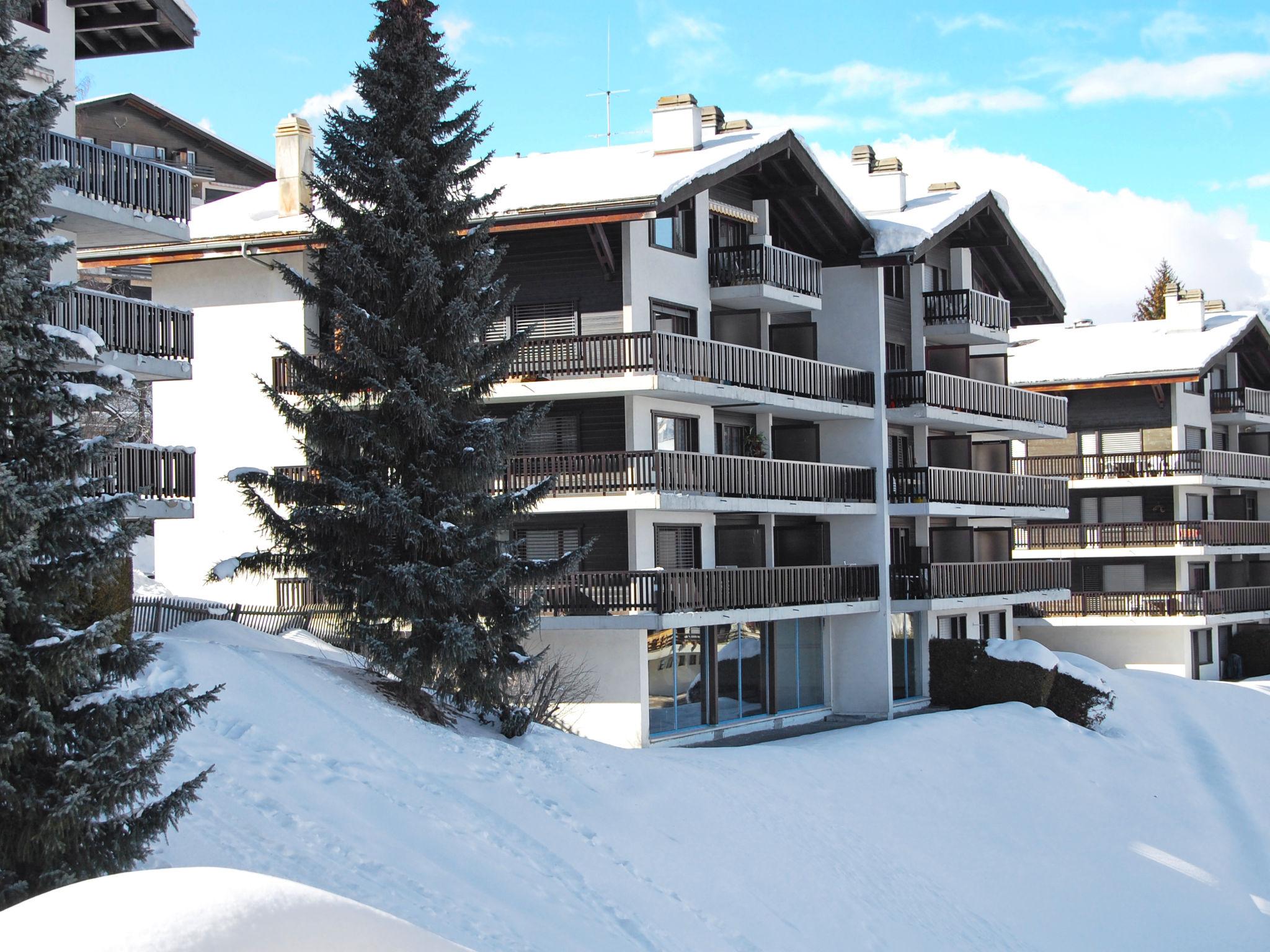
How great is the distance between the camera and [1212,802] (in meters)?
32.8

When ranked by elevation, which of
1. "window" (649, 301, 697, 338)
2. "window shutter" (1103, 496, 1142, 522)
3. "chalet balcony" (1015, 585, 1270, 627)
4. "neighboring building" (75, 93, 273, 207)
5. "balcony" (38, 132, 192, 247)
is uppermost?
"neighboring building" (75, 93, 273, 207)

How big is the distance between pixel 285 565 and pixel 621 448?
10427 mm

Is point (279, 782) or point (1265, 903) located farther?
point (1265, 903)

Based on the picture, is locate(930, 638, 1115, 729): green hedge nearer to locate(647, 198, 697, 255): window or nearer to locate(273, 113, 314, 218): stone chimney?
locate(647, 198, 697, 255): window

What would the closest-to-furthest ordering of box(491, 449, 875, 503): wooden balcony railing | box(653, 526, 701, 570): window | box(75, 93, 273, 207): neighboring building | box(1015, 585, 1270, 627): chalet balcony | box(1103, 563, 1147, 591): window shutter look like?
box(491, 449, 875, 503): wooden balcony railing < box(653, 526, 701, 570): window < box(1015, 585, 1270, 627): chalet balcony < box(1103, 563, 1147, 591): window shutter < box(75, 93, 273, 207): neighboring building

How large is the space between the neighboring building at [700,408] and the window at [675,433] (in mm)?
63

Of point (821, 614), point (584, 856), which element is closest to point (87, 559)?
point (584, 856)

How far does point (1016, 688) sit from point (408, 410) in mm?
21517

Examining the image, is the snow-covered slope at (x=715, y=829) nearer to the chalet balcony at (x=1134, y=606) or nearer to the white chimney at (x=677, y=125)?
the white chimney at (x=677, y=125)

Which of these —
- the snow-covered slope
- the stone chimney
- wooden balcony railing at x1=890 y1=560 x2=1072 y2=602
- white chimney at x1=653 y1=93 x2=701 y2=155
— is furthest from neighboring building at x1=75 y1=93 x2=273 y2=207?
the snow-covered slope

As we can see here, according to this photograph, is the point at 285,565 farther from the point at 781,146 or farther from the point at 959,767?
the point at 781,146

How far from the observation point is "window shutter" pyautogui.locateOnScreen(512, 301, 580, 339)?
31453 millimetres

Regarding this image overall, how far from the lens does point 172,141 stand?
64750 millimetres

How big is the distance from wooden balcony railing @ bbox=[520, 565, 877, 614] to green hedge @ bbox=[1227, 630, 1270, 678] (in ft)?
93.1
